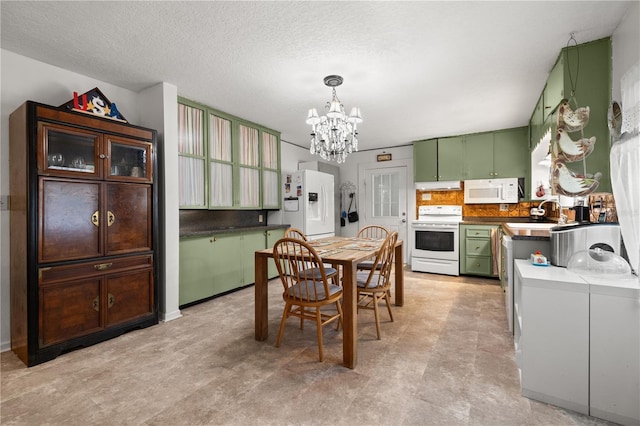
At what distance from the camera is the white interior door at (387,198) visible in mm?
5805

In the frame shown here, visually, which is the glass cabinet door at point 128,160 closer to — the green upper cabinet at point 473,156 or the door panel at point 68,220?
the door panel at point 68,220

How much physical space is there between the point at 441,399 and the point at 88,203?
9.61ft

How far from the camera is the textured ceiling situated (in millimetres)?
1854

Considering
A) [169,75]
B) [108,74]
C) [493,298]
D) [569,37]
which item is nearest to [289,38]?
[169,75]

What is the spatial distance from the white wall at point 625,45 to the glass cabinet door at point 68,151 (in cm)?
381

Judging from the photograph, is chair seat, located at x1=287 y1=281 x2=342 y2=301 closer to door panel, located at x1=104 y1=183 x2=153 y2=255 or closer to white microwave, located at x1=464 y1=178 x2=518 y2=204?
door panel, located at x1=104 y1=183 x2=153 y2=255

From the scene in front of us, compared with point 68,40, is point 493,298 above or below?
below

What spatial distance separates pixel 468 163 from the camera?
16.0ft

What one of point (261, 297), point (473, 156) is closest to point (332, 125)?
point (261, 297)

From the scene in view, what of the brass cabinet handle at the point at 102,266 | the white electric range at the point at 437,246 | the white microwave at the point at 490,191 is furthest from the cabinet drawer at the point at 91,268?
the white microwave at the point at 490,191

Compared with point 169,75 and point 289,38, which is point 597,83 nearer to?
point 289,38

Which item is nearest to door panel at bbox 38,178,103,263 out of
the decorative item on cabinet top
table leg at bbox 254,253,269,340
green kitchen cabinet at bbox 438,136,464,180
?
the decorative item on cabinet top

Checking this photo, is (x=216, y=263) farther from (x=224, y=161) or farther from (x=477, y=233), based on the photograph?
(x=477, y=233)

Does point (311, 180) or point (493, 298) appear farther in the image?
point (311, 180)
